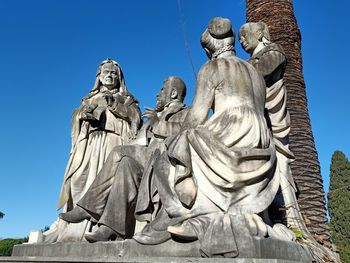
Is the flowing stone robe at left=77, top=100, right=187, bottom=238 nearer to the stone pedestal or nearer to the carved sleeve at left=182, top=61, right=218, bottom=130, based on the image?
the stone pedestal

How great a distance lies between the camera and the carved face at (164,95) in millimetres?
5766

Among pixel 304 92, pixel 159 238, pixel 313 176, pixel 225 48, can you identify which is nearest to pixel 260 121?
pixel 225 48

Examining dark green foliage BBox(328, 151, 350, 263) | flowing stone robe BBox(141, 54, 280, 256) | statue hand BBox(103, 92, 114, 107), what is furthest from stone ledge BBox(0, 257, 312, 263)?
dark green foliage BBox(328, 151, 350, 263)

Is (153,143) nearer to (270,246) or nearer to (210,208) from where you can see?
(210,208)

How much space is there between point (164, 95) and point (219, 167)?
2219mm

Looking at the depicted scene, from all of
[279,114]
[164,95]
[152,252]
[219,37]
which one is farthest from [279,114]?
[152,252]

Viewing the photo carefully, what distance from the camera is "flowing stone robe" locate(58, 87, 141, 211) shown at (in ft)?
19.7

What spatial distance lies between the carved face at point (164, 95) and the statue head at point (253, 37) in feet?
3.79

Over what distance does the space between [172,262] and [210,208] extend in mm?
651

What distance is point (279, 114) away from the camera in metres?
5.29

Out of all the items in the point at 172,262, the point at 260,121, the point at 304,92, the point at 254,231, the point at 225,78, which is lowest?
the point at 172,262

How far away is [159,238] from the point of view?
12.4 ft

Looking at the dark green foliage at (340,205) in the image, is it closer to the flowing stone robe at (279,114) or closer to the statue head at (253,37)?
the statue head at (253,37)

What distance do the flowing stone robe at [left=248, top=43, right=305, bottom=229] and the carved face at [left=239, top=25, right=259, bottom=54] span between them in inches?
11.8
